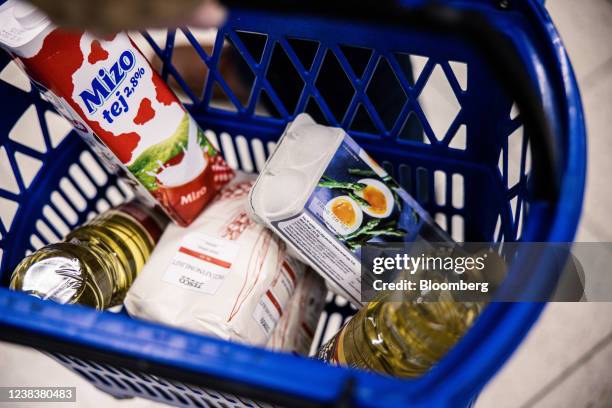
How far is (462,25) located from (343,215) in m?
0.32

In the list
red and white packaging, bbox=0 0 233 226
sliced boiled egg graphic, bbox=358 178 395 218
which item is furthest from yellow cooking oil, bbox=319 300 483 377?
red and white packaging, bbox=0 0 233 226

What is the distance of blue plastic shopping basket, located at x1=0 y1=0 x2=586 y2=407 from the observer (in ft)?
1.30

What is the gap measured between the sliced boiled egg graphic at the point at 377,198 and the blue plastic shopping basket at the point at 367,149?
8cm

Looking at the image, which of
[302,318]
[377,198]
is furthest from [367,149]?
[302,318]

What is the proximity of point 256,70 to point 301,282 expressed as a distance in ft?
0.88

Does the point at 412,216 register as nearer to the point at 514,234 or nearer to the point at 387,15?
the point at 514,234

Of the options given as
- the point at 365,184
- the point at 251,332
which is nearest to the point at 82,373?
the point at 251,332

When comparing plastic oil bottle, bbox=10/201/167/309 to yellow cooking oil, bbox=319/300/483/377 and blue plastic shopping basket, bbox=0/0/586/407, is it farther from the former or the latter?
yellow cooking oil, bbox=319/300/483/377

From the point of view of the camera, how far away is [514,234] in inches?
23.6

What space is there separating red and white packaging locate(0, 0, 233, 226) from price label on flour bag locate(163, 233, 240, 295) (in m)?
0.05

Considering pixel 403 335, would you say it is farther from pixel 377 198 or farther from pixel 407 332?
pixel 377 198

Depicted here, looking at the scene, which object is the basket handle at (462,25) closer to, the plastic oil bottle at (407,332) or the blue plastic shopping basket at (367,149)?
the blue plastic shopping basket at (367,149)

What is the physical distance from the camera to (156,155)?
67 centimetres

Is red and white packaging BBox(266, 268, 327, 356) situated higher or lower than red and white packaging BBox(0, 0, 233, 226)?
lower
